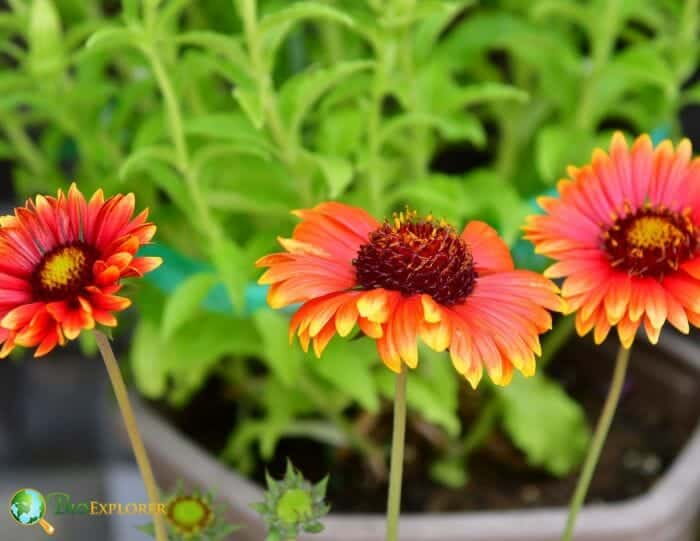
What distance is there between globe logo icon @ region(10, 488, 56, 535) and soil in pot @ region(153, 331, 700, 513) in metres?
0.37

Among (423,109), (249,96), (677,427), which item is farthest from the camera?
(677,427)

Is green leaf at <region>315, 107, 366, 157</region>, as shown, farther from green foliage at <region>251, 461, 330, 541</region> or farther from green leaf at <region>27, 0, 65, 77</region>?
green foliage at <region>251, 461, 330, 541</region>

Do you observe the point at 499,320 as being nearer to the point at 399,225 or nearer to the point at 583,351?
the point at 399,225

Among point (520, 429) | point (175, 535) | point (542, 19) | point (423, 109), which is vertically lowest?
point (175, 535)

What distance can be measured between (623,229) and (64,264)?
20 centimetres

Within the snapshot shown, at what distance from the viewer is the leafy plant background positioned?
21.3 inches

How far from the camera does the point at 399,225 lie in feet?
1.08

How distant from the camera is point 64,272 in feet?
0.89

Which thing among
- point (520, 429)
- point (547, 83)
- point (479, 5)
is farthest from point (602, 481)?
point (479, 5)

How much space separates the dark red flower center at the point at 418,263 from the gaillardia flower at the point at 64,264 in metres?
0.07

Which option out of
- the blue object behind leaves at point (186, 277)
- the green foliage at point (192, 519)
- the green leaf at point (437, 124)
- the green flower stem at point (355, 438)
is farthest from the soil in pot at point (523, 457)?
the green foliage at point (192, 519)

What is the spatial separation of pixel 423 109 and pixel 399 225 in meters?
0.31

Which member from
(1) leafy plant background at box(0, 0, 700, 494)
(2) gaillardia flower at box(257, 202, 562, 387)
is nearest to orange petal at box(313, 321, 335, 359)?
(2) gaillardia flower at box(257, 202, 562, 387)

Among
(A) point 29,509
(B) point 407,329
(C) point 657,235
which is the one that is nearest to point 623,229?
(C) point 657,235
